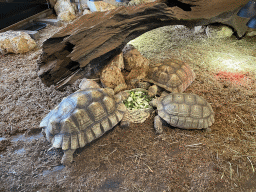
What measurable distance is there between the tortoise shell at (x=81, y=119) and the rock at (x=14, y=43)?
13.0 feet

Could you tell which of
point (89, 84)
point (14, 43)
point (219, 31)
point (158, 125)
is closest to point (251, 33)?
point (219, 31)

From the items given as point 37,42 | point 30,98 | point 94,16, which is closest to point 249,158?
point 94,16

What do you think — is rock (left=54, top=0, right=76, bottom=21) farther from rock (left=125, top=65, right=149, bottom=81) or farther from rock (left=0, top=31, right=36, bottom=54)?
rock (left=125, top=65, right=149, bottom=81)

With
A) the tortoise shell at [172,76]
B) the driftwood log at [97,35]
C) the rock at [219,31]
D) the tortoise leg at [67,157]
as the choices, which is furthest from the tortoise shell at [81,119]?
the rock at [219,31]

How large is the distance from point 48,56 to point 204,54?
13.5 ft

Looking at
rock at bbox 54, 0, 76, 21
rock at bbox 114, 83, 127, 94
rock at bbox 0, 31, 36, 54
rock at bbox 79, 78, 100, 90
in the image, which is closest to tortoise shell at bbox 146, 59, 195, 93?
rock at bbox 114, 83, 127, 94

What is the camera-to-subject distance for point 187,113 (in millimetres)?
2963

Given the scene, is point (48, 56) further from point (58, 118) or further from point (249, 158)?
point (249, 158)

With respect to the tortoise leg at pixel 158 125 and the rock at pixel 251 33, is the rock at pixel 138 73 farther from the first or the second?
the rock at pixel 251 33

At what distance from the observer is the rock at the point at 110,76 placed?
12.0ft

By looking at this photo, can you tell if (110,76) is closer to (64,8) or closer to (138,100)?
(138,100)

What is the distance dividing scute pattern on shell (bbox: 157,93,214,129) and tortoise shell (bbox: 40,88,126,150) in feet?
2.72

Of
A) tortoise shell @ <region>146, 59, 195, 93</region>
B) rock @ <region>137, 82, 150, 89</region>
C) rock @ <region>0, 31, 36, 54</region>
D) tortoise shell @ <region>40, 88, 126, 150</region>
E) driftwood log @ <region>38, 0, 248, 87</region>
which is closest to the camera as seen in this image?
tortoise shell @ <region>40, 88, 126, 150</region>

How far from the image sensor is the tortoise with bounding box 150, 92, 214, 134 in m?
2.95
